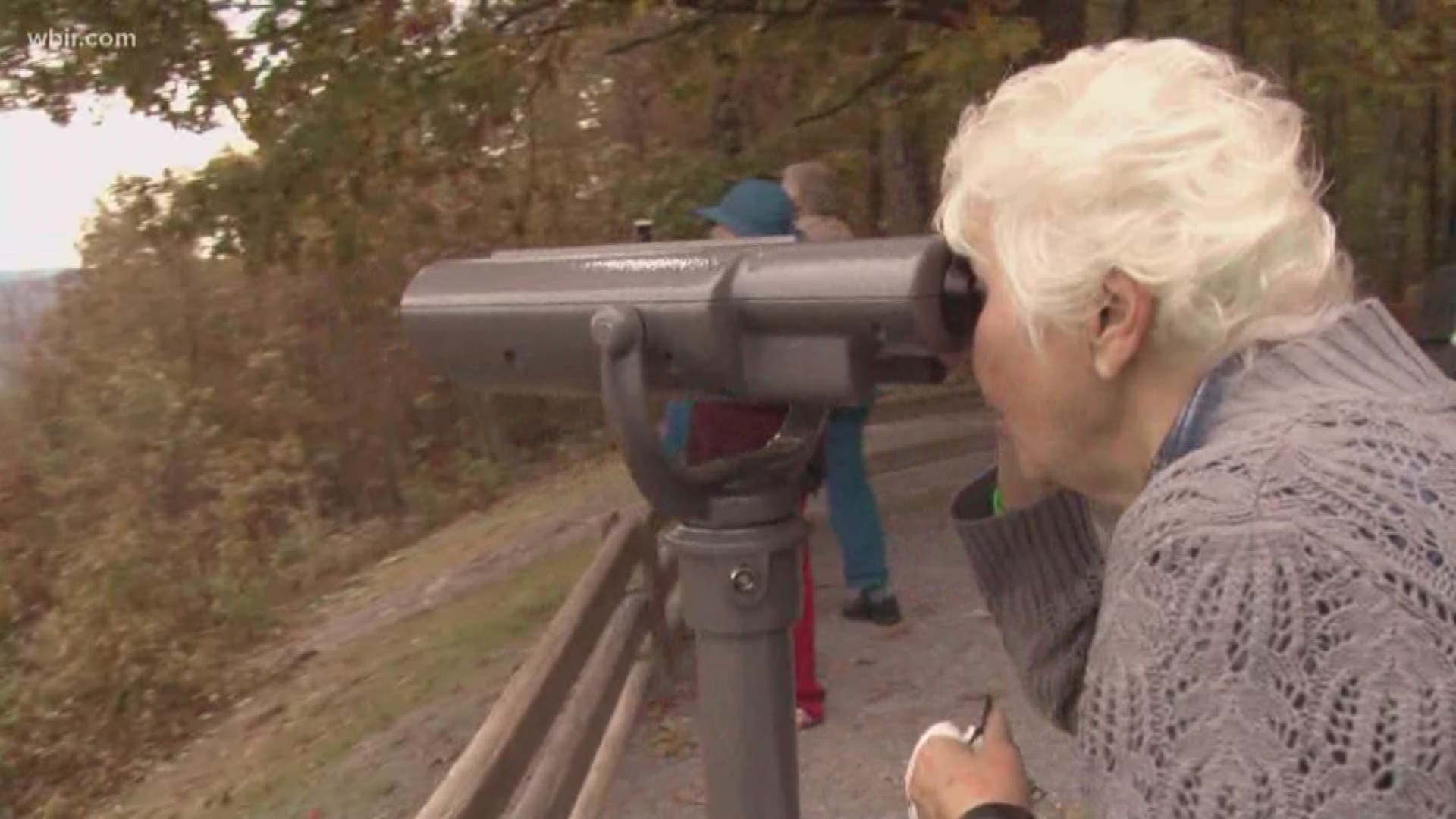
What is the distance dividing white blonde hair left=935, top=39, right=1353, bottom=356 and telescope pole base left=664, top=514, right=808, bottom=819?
43 centimetres

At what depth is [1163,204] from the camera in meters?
1.13

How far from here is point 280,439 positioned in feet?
45.5

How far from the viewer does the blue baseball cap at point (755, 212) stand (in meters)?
4.09

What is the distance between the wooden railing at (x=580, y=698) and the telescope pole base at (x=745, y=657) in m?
1.27

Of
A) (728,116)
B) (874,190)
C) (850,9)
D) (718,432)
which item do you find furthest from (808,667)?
(874,190)

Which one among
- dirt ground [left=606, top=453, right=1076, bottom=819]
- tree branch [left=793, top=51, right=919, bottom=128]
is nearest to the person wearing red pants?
dirt ground [left=606, top=453, right=1076, bottom=819]

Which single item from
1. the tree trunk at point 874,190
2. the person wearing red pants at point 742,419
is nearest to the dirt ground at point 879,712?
the person wearing red pants at point 742,419

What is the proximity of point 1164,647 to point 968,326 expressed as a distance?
0.40m

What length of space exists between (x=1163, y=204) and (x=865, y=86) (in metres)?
6.44

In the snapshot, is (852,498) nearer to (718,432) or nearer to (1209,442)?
(718,432)

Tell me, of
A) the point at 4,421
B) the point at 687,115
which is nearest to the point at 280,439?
the point at 4,421

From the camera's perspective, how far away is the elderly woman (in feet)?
3.19

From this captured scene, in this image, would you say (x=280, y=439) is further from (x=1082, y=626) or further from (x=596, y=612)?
(x=1082, y=626)

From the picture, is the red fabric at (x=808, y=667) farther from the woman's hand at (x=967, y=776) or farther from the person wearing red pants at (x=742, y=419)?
the woman's hand at (x=967, y=776)
